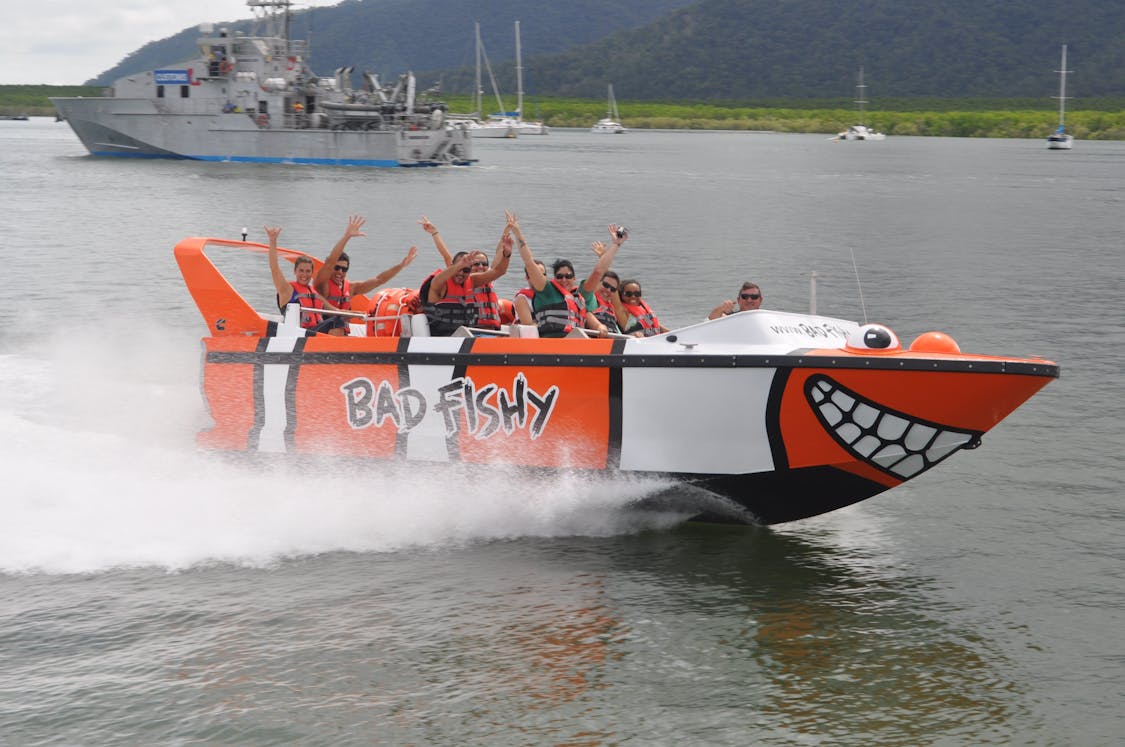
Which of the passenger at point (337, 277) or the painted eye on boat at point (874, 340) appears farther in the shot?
the passenger at point (337, 277)

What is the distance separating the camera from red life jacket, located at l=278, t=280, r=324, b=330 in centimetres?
1005

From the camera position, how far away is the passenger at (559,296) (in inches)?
367

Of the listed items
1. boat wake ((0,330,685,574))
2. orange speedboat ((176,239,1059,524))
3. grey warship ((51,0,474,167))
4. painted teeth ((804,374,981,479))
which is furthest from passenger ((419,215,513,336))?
grey warship ((51,0,474,167))

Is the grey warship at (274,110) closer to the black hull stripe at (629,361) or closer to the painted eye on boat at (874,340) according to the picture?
the black hull stripe at (629,361)

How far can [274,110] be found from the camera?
64.4 m

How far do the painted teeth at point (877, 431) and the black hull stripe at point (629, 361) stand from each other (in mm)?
207

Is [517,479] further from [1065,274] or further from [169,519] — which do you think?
[1065,274]

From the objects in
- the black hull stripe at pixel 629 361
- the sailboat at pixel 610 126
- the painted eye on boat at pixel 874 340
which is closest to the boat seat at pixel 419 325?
the black hull stripe at pixel 629 361

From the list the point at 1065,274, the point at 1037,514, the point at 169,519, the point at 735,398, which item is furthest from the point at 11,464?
the point at 1065,274

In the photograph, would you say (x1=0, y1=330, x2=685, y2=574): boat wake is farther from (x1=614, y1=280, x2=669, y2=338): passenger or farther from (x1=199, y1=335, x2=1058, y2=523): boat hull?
(x1=614, y1=280, x2=669, y2=338): passenger

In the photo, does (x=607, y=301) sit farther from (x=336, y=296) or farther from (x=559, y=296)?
(x=336, y=296)

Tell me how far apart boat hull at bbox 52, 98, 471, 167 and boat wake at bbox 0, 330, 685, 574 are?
54.6 metres

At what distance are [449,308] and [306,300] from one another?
1.21 m

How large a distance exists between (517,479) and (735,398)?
5.43 ft
